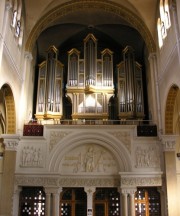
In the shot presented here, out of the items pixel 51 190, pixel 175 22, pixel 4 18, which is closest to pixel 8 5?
pixel 4 18

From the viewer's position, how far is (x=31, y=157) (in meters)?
16.0

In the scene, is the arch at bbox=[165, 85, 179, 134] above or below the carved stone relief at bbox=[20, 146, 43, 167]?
above

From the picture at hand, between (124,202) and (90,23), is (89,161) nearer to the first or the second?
(124,202)

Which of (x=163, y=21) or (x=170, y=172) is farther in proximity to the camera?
(x=163, y=21)

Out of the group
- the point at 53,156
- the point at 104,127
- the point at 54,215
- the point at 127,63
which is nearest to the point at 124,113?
the point at 104,127

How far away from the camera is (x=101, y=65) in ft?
64.5

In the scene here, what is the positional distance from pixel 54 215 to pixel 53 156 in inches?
109

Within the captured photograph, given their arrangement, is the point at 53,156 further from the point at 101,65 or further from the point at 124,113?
the point at 101,65

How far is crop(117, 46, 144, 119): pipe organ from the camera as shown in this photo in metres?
18.1

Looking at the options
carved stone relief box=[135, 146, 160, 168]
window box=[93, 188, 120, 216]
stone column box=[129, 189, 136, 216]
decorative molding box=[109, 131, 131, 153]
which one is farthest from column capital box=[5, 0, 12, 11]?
stone column box=[129, 189, 136, 216]

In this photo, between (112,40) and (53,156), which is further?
(112,40)

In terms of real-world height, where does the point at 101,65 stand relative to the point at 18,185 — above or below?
above

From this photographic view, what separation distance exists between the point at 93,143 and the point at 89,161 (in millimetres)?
935

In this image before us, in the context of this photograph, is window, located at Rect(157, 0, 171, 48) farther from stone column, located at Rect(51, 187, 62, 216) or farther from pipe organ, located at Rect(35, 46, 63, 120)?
stone column, located at Rect(51, 187, 62, 216)
